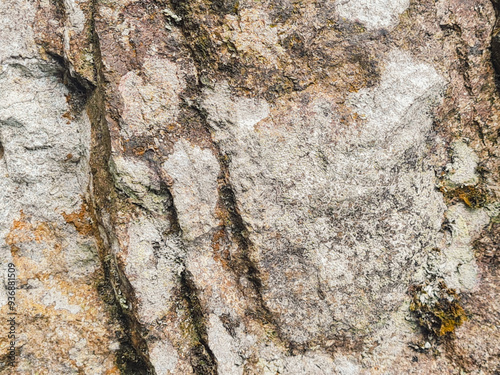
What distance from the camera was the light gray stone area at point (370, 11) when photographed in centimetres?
221

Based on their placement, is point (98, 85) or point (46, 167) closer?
point (98, 85)

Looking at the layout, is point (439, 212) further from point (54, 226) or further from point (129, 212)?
point (54, 226)

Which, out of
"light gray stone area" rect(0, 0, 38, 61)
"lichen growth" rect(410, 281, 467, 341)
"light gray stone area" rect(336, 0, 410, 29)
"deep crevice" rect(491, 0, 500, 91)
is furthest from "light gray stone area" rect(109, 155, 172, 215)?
"deep crevice" rect(491, 0, 500, 91)

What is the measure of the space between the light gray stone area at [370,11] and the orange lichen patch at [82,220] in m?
1.98

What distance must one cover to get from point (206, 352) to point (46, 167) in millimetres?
1519

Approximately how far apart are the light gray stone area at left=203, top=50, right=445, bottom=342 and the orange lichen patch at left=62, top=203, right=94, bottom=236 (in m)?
1.04

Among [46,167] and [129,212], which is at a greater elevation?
[129,212]

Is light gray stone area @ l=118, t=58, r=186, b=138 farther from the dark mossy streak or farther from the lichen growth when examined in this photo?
the lichen growth

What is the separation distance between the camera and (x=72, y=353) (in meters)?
2.46

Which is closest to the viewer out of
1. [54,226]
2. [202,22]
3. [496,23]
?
[202,22]

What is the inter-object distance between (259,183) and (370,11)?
1146 millimetres

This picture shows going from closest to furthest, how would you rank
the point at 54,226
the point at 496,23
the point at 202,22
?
the point at 202,22 < the point at 496,23 < the point at 54,226

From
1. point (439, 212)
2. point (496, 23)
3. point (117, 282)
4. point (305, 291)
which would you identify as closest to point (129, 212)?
point (117, 282)

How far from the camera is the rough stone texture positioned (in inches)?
87.0
